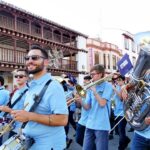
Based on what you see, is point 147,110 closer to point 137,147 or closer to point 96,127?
point 137,147

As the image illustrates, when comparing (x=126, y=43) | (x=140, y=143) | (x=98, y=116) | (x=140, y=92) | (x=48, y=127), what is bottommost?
(x=140, y=143)

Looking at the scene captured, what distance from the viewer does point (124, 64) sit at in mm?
4859

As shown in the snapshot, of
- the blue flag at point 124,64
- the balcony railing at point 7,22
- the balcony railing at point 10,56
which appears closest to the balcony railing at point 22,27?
the balcony railing at point 7,22

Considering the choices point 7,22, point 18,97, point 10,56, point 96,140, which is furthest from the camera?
point 10,56

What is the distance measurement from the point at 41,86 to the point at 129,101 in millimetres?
1110

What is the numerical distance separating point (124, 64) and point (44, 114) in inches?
97.4

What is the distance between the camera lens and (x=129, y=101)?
3.43 meters

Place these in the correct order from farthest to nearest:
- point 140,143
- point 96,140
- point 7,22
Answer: point 7,22 → point 96,140 → point 140,143

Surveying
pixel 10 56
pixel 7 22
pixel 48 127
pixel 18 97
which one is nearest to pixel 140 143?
pixel 48 127

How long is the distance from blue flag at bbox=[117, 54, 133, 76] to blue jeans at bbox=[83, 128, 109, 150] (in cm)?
99

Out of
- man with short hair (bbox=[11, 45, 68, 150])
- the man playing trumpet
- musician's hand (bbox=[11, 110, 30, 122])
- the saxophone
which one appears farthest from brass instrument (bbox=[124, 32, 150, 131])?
musician's hand (bbox=[11, 110, 30, 122])

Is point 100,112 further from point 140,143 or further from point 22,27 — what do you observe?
point 22,27

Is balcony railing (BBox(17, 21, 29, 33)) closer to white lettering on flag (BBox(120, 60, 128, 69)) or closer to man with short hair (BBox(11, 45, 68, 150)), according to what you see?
white lettering on flag (BBox(120, 60, 128, 69))

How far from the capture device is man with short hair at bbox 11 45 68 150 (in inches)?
102
